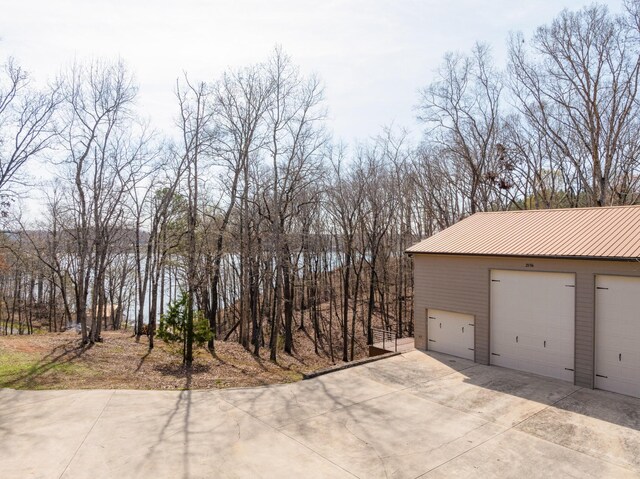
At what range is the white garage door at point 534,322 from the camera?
10.1 metres

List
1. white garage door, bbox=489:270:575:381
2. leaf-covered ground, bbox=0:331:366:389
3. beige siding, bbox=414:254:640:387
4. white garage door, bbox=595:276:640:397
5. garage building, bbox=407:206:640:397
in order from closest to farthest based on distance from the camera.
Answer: white garage door, bbox=595:276:640:397 → garage building, bbox=407:206:640:397 → beige siding, bbox=414:254:640:387 → leaf-covered ground, bbox=0:331:366:389 → white garage door, bbox=489:270:575:381

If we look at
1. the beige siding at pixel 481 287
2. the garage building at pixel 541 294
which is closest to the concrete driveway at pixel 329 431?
the garage building at pixel 541 294

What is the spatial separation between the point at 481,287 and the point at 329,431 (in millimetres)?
6909

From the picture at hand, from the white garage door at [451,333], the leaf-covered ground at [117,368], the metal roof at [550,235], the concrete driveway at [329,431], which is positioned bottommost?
the leaf-covered ground at [117,368]

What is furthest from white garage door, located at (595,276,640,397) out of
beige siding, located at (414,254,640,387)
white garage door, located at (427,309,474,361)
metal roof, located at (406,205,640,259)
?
white garage door, located at (427,309,474,361)

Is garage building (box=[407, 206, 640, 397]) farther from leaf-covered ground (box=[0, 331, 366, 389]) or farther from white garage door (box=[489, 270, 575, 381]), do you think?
leaf-covered ground (box=[0, 331, 366, 389])

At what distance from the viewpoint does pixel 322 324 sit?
91.0ft

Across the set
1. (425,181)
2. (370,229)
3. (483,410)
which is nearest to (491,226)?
(483,410)

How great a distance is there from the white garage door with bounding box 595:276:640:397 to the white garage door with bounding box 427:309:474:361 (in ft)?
11.3

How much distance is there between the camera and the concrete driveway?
598 cm

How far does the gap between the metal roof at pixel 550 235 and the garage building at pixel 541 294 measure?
0.03 metres

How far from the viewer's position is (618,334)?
926cm

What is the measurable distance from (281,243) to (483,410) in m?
9.34

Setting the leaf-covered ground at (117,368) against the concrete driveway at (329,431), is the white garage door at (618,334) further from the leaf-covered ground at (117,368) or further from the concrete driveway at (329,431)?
the leaf-covered ground at (117,368)
